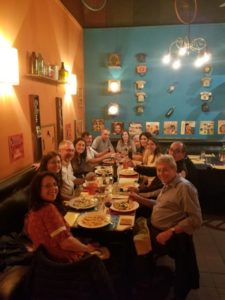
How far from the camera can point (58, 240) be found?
1893mm

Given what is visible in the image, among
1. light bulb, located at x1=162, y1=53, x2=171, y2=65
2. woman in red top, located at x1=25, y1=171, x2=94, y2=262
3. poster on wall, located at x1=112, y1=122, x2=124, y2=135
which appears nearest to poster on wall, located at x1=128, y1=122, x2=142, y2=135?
poster on wall, located at x1=112, y1=122, x2=124, y2=135

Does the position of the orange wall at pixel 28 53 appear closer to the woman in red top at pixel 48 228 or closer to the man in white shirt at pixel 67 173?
the man in white shirt at pixel 67 173

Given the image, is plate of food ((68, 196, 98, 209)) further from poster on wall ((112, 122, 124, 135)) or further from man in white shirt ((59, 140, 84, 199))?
poster on wall ((112, 122, 124, 135))

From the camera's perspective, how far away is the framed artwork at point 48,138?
4004 mm

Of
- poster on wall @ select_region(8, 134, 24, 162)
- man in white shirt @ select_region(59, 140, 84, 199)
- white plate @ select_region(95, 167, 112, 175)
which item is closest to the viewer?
poster on wall @ select_region(8, 134, 24, 162)

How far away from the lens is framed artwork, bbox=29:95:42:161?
3.59 meters

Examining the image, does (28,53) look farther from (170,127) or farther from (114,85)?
(170,127)

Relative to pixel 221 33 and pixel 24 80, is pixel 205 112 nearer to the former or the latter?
pixel 221 33

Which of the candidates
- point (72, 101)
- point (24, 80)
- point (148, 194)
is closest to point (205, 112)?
point (72, 101)

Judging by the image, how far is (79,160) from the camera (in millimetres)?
4219

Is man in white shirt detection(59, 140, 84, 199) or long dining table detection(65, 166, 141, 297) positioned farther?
man in white shirt detection(59, 140, 84, 199)

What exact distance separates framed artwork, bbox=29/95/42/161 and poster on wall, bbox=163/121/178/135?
10.8 ft

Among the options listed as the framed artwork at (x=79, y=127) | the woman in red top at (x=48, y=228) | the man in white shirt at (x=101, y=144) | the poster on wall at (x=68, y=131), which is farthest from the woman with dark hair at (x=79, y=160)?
the woman in red top at (x=48, y=228)

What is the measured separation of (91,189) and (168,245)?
932mm
